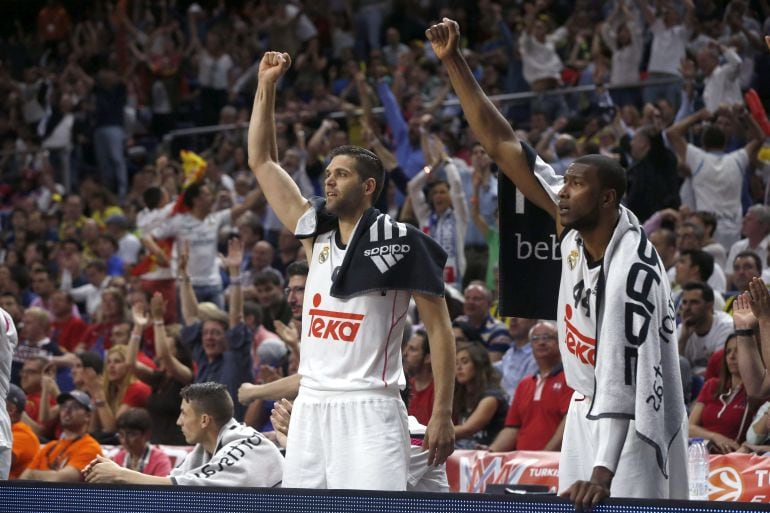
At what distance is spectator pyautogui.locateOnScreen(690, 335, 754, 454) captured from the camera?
7.86m

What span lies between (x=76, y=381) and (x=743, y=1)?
864 cm

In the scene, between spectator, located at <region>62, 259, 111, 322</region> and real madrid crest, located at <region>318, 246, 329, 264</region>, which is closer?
real madrid crest, located at <region>318, 246, 329, 264</region>

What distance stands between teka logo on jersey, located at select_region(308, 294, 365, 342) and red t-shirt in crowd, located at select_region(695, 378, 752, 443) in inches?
141

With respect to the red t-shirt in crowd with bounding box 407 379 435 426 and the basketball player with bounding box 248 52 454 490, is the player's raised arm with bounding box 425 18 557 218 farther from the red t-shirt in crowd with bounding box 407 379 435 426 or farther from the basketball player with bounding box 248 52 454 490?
the red t-shirt in crowd with bounding box 407 379 435 426

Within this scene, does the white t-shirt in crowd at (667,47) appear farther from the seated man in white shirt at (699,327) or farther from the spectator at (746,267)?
the seated man in white shirt at (699,327)

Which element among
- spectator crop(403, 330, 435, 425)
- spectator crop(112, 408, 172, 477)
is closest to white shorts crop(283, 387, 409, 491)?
spectator crop(403, 330, 435, 425)

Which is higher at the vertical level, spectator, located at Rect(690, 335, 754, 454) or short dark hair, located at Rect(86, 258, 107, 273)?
short dark hair, located at Rect(86, 258, 107, 273)

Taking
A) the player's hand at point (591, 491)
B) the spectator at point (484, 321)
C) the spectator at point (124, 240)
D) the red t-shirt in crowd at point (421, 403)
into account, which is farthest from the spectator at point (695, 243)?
the spectator at point (124, 240)

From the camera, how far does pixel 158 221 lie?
13391 mm

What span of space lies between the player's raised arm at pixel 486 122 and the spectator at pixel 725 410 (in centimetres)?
309

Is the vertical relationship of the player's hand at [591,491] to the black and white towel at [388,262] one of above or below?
below

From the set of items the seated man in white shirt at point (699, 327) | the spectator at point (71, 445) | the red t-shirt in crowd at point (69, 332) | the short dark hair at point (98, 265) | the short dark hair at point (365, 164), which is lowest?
the spectator at point (71, 445)

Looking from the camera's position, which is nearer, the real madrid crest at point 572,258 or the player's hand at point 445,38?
the real madrid crest at point 572,258

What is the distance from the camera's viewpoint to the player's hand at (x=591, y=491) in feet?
13.7
